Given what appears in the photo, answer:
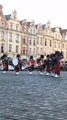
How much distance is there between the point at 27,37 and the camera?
89062 millimetres

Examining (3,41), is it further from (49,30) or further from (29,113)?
(29,113)

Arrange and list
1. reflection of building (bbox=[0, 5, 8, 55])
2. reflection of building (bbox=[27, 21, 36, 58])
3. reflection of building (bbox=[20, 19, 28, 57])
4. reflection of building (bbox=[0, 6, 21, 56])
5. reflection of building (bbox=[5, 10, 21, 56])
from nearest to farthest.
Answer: reflection of building (bbox=[0, 5, 8, 55])
reflection of building (bbox=[0, 6, 21, 56])
reflection of building (bbox=[5, 10, 21, 56])
reflection of building (bbox=[20, 19, 28, 57])
reflection of building (bbox=[27, 21, 36, 58])

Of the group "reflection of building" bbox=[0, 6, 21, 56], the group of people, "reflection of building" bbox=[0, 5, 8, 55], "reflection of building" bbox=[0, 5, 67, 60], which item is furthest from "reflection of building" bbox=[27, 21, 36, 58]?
the group of people

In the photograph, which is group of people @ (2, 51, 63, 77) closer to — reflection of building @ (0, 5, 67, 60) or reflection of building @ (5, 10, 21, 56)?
reflection of building @ (0, 5, 67, 60)

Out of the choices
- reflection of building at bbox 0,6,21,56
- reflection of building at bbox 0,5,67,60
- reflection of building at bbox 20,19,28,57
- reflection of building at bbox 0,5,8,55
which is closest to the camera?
reflection of building at bbox 0,5,8,55

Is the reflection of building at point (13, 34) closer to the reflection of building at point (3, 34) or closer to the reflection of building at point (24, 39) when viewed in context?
the reflection of building at point (3, 34)

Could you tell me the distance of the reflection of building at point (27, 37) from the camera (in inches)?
3199

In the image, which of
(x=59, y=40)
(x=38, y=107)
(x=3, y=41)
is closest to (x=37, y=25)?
(x=59, y=40)

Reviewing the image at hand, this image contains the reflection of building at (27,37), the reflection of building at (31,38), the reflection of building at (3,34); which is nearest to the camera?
the reflection of building at (3,34)

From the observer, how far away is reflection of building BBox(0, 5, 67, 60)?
8125 cm

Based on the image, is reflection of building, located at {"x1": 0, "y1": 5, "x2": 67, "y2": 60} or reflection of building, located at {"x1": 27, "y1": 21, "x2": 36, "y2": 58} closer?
reflection of building, located at {"x1": 0, "y1": 5, "x2": 67, "y2": 60}

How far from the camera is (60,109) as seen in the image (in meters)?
8.59

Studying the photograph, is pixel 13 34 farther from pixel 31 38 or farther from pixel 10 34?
pixel 31 38

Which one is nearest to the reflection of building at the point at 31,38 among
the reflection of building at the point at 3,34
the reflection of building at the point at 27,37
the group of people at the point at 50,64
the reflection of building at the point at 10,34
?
the reflection of building at the point at 27,37
